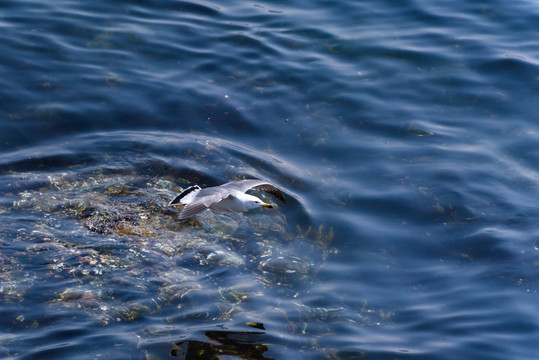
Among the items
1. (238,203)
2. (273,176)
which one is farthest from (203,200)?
(273,176)

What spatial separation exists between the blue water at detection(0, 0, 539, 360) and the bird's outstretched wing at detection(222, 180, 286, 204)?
283 millimetres

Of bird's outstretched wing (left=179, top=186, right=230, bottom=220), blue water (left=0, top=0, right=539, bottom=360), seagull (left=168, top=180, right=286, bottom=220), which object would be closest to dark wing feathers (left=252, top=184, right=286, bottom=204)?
seagull (left=168, top=180, right=286, bottom=220)

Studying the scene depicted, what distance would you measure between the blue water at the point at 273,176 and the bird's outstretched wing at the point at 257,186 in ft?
0.93

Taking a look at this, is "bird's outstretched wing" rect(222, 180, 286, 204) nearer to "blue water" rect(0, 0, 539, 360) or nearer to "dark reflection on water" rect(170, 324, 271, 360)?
"blue water" rect(0, 0, 539, 360)

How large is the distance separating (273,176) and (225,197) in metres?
1.63

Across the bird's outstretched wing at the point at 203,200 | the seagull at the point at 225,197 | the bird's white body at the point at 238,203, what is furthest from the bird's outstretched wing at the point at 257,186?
the bird's outstretched wing at the point at 203,200

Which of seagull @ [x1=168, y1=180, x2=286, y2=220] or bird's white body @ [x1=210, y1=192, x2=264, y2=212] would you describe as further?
bird's white body @ [x1=210, y1=192, x2=264, y2=212]

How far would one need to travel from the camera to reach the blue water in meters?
→ 6.90

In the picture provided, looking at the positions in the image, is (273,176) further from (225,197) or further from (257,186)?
(225,197)

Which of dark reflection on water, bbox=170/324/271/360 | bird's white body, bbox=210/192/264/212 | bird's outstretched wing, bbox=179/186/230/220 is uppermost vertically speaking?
bird's outstretched wing, bbox=179/186/230/220

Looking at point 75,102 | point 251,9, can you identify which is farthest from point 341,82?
point 75,102

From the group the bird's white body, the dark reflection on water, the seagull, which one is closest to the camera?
the dark reflection on water

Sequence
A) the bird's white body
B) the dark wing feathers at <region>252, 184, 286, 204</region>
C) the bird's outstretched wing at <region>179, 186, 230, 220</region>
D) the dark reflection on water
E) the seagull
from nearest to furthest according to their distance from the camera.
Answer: the dark reflection on water
the bird's outstretched wing at <region>179, 186, 230, 220</region>
the seagull
the bird's white body
the dark wing feathers at <region>252, 184, 286, 204</region>

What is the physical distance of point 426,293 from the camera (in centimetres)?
767
